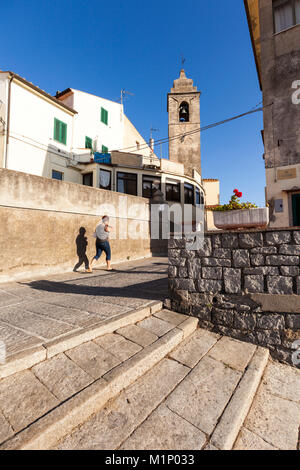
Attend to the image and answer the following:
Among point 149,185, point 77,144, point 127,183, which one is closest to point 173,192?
point 149,185

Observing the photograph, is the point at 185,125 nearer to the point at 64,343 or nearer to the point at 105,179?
the point at 105,179

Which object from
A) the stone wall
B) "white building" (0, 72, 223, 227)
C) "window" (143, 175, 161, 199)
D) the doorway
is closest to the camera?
the stone wall

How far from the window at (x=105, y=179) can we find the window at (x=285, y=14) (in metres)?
12.3

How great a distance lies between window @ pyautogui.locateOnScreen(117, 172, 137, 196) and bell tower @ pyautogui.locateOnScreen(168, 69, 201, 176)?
271 inches

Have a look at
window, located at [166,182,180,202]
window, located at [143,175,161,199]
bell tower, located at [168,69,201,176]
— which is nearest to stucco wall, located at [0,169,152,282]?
window, located at [143,175,161,199]

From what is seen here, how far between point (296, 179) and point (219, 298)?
20.2 ft

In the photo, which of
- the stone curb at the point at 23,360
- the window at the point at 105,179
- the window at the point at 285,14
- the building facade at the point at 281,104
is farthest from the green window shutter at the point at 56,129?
the stone curb at the point at 23,360

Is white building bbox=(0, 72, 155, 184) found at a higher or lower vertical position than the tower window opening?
lower

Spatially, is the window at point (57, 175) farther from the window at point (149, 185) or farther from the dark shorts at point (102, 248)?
the dark shorts at point (102, 248)

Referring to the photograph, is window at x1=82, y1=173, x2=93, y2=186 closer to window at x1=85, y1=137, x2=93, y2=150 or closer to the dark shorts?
window at x1=85, y1=137, x2=93, y2=150

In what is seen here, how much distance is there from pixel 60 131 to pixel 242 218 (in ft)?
53.7

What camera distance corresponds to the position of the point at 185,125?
21719 mm

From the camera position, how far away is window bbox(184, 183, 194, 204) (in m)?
19.3

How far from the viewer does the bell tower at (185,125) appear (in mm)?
21688
